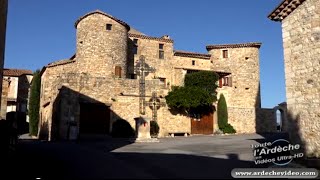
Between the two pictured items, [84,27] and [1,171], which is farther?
[84,27]

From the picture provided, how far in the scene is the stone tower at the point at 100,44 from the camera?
103 feet

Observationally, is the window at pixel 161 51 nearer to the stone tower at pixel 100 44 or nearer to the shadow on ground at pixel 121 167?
the stone tower at pixel 100 44

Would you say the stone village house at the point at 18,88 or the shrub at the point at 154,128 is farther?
the stone village house at the point at 18,88

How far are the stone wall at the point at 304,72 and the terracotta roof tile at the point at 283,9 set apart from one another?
16 centimetres

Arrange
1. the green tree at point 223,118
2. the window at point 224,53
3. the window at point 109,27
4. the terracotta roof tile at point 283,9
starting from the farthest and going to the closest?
the window at point 224,53 → the window at point 109,27 → the green tree at point 223,118 → the terracotta roof tile at point 283,9

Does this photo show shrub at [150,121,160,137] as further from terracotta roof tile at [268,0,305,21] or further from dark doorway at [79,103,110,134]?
terracotta roof tile at [268,0,305,21]

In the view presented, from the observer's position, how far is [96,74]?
3117 centimetres

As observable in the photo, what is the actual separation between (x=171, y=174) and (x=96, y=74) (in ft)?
77.8

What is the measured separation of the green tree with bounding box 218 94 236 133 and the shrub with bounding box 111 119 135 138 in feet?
30.4

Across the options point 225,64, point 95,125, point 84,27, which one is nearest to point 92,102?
point 95,125

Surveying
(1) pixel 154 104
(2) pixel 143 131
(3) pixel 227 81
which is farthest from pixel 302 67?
(3) pixel 227 81

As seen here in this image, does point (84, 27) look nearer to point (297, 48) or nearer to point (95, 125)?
point (95, 125)

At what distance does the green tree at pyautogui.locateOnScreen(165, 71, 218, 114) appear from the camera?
29.0 metres
